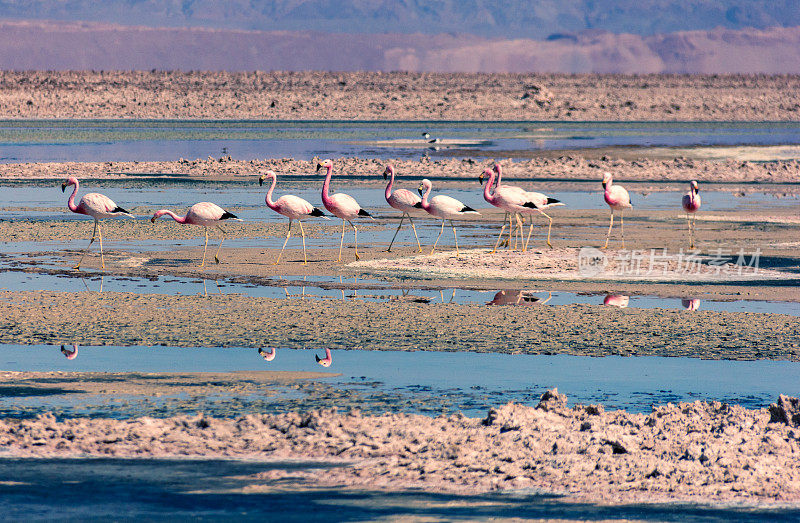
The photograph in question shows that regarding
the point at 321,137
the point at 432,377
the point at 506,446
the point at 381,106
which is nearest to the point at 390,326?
the point at 432,377

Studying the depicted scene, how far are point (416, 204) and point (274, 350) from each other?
775 cm

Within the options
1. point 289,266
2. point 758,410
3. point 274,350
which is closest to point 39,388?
point 274,350

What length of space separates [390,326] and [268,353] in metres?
1.63

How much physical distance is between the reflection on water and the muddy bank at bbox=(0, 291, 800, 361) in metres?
0.21

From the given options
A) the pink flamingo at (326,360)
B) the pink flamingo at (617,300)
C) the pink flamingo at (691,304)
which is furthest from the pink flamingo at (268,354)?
the pink flamingo at (691,304)

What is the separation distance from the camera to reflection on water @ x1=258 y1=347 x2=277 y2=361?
1033 centimetres

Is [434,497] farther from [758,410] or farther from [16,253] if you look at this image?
[16,253]

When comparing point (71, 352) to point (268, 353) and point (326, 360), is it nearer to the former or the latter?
point (268, 353)

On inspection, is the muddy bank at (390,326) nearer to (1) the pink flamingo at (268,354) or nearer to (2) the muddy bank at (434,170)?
(1) the pink flamingo at (268,354)

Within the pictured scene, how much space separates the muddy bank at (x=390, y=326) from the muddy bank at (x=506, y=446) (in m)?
2.72

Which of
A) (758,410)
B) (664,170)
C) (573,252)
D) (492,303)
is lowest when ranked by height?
(758,410)

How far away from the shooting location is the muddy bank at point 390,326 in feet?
35.9

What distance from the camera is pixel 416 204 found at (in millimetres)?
18125

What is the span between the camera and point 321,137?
5409 centimetres
